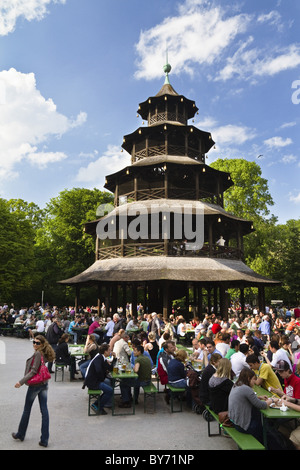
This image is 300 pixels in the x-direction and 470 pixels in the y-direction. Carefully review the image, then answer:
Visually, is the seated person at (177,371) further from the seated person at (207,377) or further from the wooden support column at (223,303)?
the wooden support column at (223,303)

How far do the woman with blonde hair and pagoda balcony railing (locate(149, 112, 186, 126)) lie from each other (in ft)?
91.2

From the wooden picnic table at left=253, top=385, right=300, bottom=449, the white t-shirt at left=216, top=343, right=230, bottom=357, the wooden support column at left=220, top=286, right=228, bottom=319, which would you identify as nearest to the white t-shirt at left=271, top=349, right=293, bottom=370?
the white t-shirt at left=216, top=343, right=230, bottom=357

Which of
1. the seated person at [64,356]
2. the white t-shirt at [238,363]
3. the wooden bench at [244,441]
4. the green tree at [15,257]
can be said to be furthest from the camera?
the green tree at [15,257]

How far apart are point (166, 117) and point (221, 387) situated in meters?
28.4

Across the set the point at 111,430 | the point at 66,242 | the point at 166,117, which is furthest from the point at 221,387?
the point at 66,242

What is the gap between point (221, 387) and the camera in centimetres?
630

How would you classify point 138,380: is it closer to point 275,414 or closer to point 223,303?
point 275,414

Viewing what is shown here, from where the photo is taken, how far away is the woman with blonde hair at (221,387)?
6.30m

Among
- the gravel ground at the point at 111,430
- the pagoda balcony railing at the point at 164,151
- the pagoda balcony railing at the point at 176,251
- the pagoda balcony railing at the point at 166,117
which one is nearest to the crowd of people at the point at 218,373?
the gravel ground at the point at 111,430

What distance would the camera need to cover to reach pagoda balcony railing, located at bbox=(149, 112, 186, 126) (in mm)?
31250

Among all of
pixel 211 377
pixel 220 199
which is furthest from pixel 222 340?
pixel 220 199

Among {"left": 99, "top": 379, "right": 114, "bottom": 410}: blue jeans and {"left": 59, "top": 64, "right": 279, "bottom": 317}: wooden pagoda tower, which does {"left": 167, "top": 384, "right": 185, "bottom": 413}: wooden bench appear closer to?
{"left": 99, "top": 379, "right": 114, "bottom": 410}: blue jeans

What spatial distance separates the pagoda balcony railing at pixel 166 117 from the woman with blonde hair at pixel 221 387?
27.8 metres

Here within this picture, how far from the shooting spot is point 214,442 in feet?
20.4
